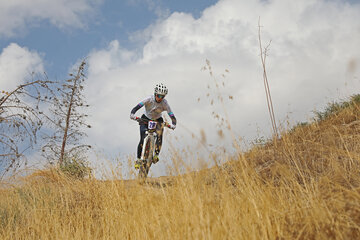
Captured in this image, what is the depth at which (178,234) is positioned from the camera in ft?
7.40

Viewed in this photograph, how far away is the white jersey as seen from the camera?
7.45 m

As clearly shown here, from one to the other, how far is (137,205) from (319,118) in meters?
7.28

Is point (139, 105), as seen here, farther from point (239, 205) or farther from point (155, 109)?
point (239, 205)

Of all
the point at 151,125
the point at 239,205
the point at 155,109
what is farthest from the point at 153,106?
the point at 239,205

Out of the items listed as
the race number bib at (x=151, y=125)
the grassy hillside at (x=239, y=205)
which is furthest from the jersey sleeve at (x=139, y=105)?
the grassy hillside at (x=239, y=205)

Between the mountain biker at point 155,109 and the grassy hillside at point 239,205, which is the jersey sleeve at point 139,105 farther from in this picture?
the grassy hillside at point 239,205

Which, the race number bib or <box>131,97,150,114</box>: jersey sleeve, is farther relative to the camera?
<box>131,97,150,114</box>: jersey sleeve

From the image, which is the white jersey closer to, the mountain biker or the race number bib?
the mountain biker

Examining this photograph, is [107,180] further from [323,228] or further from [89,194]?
[323,228]

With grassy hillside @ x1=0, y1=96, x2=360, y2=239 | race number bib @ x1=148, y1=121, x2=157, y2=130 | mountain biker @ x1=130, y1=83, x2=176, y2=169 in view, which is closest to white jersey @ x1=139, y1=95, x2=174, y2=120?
mountain biker @ x1=130, y1=83, x2=176, y2=169

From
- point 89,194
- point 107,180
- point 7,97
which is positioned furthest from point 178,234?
point 7,97

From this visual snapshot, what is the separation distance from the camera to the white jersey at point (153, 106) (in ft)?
24.4

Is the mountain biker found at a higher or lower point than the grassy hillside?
higher

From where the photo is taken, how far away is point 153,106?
748 cm
